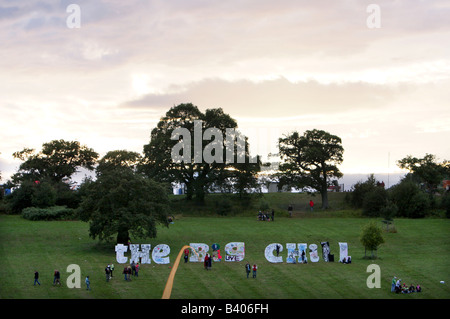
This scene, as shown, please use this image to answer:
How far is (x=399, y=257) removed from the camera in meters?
55.3

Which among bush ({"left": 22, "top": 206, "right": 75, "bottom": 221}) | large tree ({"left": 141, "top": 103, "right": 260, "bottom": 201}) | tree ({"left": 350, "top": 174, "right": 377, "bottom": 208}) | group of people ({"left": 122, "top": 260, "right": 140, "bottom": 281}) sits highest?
large tree ({"left": 141, "top": 103, "right": 260, "bottom": 201})

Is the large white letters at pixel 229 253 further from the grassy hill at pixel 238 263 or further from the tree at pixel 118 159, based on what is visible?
the tree at pixel 118 159

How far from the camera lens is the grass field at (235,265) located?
41062mm

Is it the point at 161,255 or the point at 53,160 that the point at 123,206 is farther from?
the point at 53,160

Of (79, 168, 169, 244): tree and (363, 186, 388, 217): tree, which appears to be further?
(363, 186, 388, 217): tree

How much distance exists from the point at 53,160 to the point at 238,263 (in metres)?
71.7

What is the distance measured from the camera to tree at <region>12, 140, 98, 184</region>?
370 ft

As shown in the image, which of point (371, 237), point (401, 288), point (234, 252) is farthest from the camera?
point (371, 237)

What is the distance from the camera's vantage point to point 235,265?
51.0 metres

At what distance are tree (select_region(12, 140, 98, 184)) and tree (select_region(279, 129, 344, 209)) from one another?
45582 millimetres

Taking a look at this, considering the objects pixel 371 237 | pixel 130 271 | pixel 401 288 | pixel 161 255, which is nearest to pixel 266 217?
pixel 371 237

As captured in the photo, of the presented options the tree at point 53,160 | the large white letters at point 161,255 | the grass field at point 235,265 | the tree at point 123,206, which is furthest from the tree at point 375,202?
the tree at point 53,160

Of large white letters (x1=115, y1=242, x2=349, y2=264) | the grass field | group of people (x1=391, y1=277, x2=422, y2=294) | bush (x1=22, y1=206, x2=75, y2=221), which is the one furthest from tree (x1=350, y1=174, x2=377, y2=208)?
group of people (x1=391, y1=277, x2=422, y2=294)

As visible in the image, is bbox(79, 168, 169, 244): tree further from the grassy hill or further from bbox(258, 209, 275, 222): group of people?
bbox(258, 209, 275, 222): group of people
